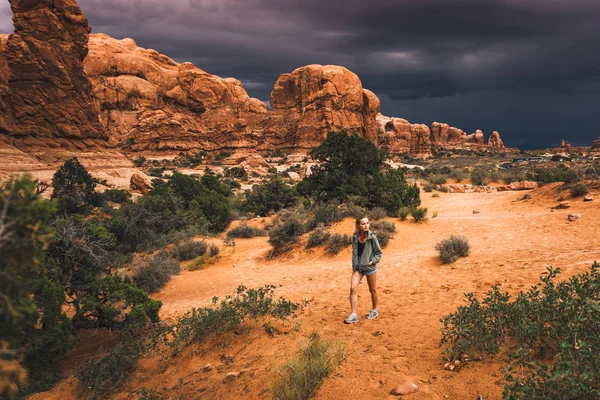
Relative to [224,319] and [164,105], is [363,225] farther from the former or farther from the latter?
[164,105]

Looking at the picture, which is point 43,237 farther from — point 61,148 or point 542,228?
point 61,148

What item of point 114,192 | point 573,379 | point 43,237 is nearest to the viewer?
point 43,237

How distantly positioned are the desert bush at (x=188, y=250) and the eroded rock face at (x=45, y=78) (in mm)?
19144

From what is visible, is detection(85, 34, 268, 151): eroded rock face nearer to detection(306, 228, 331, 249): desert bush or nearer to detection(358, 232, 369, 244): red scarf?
detection(306, 228, 331, 249): desert bush

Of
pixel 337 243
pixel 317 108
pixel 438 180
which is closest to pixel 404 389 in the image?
pixel 337 243

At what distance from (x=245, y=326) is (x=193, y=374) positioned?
1.05 metres

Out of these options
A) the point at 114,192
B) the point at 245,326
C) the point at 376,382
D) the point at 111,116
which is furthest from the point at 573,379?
the point at 111,116

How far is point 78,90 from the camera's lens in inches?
1038

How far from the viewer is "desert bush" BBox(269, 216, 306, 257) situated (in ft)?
39.8

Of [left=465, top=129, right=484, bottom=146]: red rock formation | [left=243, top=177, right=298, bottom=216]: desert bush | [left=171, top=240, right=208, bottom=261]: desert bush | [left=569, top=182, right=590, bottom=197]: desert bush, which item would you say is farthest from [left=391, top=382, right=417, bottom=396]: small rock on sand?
[left=465, top=129, right=484, bottom=146]: red rock formation

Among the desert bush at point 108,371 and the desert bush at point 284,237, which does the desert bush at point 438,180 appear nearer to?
the desert bush at point 284,237

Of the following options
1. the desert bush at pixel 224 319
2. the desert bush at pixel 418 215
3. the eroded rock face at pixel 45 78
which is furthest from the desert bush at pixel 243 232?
the eroded rock face at pixel 45 78

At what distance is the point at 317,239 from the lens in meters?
11.8

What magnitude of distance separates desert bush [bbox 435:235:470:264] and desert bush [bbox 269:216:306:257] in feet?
17.5
